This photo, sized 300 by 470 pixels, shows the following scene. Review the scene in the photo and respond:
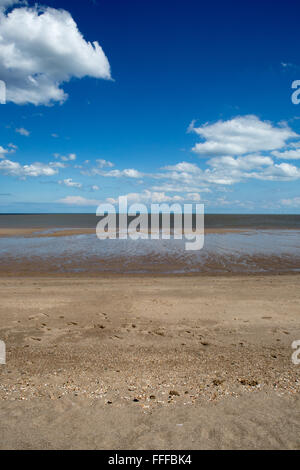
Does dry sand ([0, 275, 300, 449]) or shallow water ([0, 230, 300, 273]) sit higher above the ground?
shallow water ([0, 230, 300, 273])

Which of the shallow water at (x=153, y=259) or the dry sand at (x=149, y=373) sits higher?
the shallow water at (x=153, y=259)

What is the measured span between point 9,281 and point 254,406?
1437 centimetres

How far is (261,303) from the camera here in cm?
1135

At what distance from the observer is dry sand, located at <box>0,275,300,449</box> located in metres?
4.52

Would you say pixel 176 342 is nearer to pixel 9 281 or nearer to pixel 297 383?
pixel 297 383

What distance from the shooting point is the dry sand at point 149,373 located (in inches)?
178

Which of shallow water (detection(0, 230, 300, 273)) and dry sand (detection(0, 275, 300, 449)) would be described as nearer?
dry sand (detection(0, 275, 300, 449))

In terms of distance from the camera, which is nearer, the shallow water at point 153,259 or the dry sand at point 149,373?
the dry sand at point 149,373

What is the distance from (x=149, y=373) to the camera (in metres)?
6.27

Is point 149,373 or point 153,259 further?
point 153,259

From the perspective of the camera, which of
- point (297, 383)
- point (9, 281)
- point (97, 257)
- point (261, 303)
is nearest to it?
point (297, 383)

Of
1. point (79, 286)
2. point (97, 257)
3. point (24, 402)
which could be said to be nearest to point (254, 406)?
point (24, 402)

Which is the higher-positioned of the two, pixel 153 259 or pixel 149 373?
pixel 153 259
